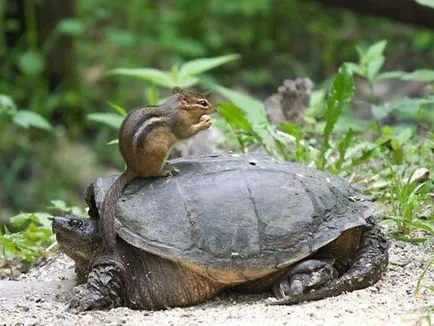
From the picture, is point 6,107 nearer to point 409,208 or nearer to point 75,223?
point 75,223

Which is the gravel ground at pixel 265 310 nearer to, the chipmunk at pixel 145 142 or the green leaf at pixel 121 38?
the chipmunk at pixel 145 142

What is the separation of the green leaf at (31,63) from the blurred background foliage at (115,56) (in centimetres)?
1

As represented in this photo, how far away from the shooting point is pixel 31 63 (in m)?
9.90

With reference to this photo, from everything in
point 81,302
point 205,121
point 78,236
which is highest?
point 205,121

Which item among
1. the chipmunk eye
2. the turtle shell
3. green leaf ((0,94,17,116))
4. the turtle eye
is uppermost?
the chipmunk eye

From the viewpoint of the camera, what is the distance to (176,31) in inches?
469

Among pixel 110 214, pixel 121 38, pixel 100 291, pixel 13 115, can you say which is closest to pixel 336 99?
pixel 110 214

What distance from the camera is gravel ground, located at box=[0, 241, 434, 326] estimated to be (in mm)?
3322

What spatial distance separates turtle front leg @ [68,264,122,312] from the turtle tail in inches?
4.2

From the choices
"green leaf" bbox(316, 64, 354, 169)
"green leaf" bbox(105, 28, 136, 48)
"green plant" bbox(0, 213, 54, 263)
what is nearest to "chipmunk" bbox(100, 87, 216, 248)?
"green leaf" bbox(316, 64, 354, 169)

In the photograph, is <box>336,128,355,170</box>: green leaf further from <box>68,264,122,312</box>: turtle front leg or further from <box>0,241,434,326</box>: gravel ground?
<box>68,264,122,312</box>: turtle front leg

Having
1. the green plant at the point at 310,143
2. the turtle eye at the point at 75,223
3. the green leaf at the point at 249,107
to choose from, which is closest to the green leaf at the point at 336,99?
the green plant at the point at 310,143

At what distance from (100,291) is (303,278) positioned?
0.82 m

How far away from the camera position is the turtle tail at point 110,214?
374 cm
